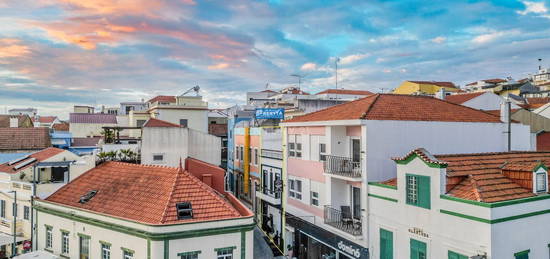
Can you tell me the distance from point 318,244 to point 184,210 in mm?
9766

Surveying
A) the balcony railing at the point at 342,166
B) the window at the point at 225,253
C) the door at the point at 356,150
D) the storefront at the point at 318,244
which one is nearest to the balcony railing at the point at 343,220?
the storefront at the point at 318,244

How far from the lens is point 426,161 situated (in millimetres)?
15891

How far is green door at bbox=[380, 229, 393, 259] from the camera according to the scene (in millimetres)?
18328

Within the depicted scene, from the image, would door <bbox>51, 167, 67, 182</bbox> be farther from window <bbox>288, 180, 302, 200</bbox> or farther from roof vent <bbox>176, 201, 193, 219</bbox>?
window <bbox>288, 180, 302, 200</bbox>

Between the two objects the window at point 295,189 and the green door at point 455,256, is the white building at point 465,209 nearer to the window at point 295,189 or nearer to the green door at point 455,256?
the green door at point 455,256

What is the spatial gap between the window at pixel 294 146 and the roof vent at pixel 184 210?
29.4 ft

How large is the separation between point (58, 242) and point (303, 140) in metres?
15.5

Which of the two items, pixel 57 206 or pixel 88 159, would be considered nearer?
pixel 57 206

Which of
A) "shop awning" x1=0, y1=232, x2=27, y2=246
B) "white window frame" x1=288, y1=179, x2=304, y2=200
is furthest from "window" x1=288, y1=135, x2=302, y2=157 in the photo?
"shop awning" x1=0, y1=232, x2=27, y2=246

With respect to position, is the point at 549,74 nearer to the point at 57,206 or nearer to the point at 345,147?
the point at 345,147

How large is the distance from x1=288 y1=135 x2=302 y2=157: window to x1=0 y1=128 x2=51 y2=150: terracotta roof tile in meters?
27.1

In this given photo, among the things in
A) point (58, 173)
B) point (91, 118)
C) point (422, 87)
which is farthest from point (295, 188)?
point (422, 87)

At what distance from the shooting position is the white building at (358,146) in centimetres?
1997

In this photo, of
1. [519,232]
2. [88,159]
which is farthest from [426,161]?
[88,159]
